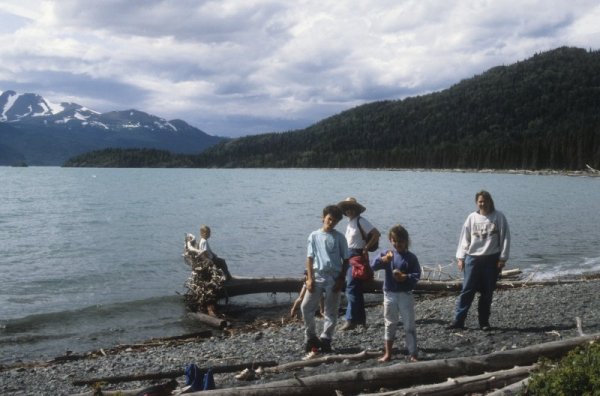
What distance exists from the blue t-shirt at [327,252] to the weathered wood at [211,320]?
20.4ft

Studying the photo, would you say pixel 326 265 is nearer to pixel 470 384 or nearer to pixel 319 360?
pixel 319 360

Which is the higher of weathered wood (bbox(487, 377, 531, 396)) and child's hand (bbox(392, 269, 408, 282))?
child's hand (bbox(392, 269, 408, 282))

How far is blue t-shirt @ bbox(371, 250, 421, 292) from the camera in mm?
8289

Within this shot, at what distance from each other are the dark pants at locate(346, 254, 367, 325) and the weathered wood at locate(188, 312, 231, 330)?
441 cm

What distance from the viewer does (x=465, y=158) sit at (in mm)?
174750

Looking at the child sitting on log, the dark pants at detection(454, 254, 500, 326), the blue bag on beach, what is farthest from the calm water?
the dark pants at detection(454, 254, 500, 326)

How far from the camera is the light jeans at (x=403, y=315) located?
27.4ft

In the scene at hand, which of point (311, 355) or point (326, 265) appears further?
point (311, 355)

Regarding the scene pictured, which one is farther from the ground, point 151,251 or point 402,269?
point 402,269

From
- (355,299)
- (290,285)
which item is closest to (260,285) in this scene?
(290,285)

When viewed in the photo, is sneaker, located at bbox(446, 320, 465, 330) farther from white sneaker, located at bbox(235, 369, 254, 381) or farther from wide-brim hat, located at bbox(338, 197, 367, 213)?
white sneaker, located at bbox(235, 369, 254, 381)

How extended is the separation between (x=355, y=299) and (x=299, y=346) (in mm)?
1387

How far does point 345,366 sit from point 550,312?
553 centimetres

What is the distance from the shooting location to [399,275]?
26.8 ft
